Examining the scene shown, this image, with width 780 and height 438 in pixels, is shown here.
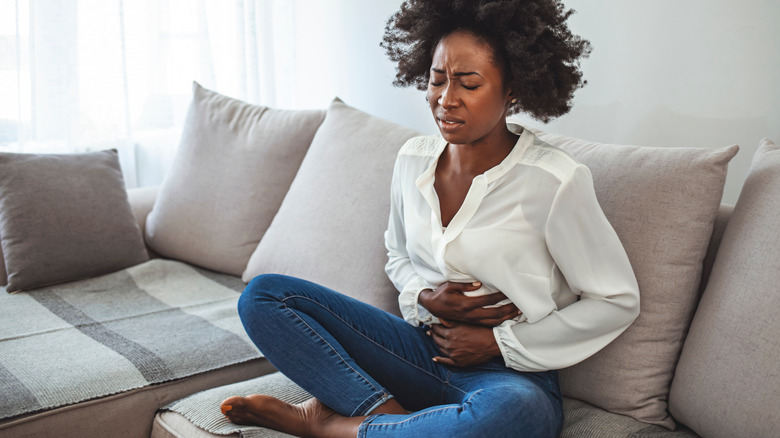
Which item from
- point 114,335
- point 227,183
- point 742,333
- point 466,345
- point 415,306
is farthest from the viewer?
point 227,183

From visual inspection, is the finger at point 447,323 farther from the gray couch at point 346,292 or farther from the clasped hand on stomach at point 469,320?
the gray couch at point 346,292

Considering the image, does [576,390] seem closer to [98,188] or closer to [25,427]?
[25,427]

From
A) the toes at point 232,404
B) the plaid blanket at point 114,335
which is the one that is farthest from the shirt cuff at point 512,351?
the plaid blanket at point 114,335

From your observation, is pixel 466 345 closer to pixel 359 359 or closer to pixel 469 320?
pixel 469 320

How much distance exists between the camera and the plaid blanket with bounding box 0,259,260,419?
1426mm

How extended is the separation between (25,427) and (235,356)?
44cm

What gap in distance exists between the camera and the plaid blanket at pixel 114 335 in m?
1.43

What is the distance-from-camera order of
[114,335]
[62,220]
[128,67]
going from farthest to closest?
[128,67]
[62,220]
[114,335]

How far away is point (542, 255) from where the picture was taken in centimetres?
129

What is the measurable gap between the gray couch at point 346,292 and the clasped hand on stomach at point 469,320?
8.4 inches

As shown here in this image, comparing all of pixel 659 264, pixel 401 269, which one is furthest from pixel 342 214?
pixel 659 264

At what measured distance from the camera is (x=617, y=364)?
53.0 inches

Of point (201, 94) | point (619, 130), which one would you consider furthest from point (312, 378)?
point (201, 94)

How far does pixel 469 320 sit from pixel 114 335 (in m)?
0.87
